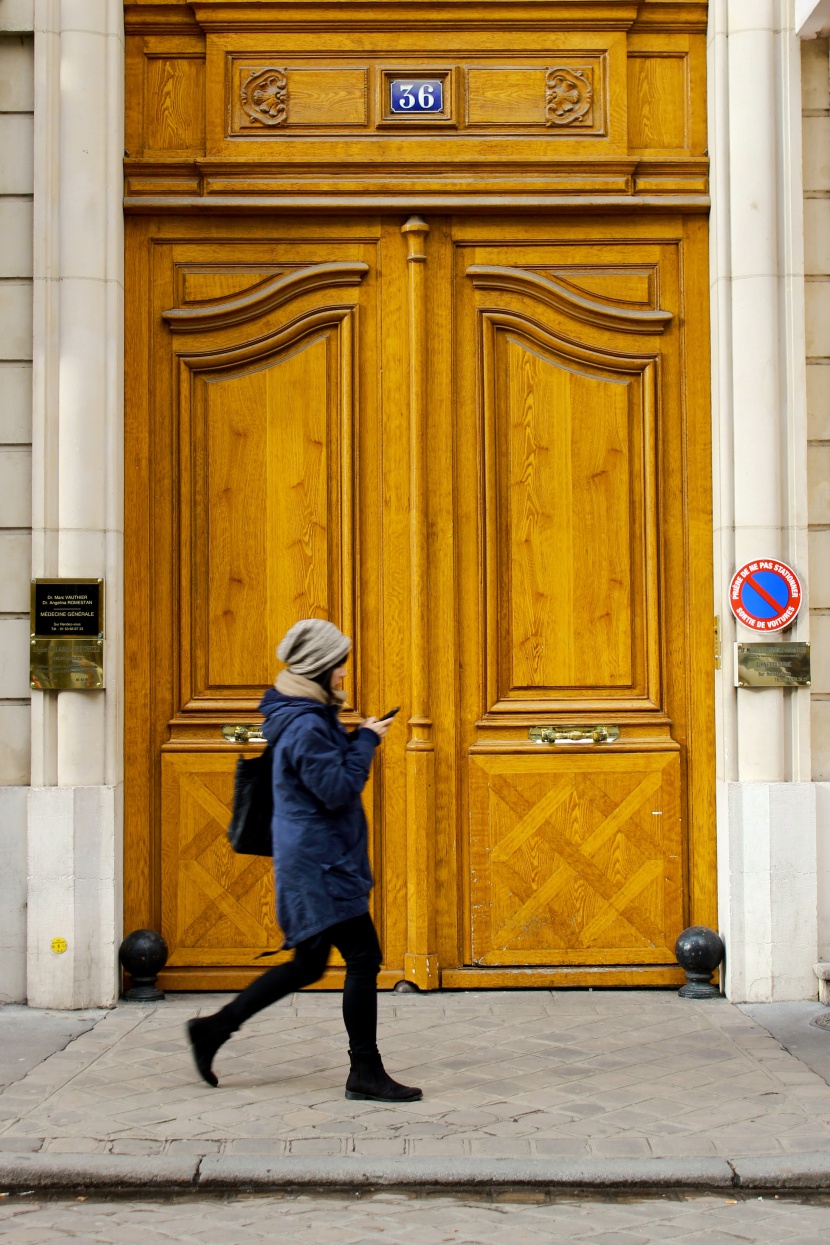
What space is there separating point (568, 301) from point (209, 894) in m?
3.21

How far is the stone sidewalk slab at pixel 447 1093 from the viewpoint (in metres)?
4.62

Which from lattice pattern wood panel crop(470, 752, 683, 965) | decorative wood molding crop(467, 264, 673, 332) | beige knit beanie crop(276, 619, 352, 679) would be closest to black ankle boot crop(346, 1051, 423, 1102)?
beige knit beanie crop(276, 619, 352, 679)

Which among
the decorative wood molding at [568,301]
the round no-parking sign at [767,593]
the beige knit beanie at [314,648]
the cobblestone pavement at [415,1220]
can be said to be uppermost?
the decorative wood molding at [568,301]

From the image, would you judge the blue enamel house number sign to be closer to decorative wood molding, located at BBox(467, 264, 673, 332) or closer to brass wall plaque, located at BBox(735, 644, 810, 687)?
decorative wood molding, located at BBox(467, 264, 673, 332)

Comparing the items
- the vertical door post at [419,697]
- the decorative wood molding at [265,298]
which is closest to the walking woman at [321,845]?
the vertical door post at [419,697]

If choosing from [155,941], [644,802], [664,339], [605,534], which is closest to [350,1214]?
[155,941]

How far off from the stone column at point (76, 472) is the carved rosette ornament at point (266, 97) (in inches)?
24.3

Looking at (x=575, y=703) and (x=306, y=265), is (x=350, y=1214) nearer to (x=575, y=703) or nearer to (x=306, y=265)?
(x=575, y=703)

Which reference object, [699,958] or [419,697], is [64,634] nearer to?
[419,697]

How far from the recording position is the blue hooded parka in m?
4.90

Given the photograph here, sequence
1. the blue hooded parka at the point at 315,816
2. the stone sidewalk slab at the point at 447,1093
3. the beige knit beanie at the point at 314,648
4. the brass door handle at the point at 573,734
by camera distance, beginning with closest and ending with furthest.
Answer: the stone sidewalk slab at the point at 447,1093
the blue hooded parka at the point at 315,816
the beige knit beanie at the point at 314,648
the brass door handle at the point at 573,734

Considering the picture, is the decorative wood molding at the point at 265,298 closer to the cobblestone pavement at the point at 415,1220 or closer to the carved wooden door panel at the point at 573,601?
the carved wooden door panel at the point at 573,601

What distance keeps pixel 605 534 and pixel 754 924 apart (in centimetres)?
188

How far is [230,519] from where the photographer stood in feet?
22.3
